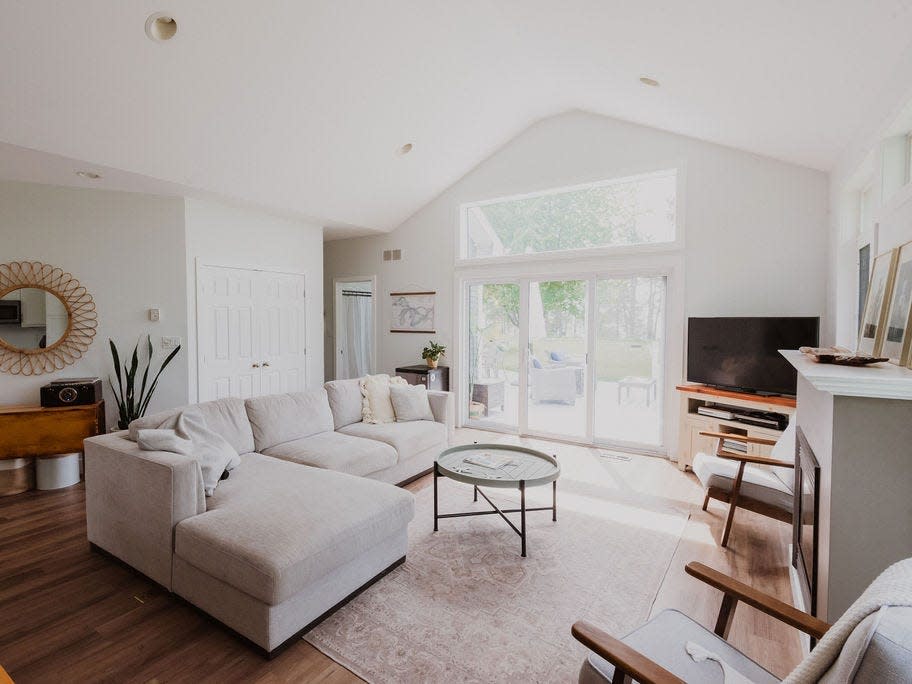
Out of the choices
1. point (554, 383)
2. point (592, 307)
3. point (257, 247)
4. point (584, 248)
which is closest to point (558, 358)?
point (554, 383)

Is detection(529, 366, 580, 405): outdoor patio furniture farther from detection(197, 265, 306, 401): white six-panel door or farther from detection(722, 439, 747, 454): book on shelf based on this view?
detection(197, 265, 306, 401): white six-panel door

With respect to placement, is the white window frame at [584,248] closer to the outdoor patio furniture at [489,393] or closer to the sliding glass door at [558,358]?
the sliding glass door at [558,358]

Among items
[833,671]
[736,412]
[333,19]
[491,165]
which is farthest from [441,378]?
[833,671]

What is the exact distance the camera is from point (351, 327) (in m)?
6.86

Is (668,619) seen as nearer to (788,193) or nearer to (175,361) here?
(788,193)

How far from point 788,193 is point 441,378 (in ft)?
12.6

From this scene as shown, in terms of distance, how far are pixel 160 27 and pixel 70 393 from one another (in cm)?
284

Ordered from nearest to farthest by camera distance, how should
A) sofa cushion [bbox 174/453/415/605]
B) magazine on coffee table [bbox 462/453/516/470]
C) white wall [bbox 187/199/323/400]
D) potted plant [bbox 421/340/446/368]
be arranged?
sofa cushion [bbox 174/453/415/605]
magazine on coffee table [bbox 462/453/516/470]
white wall [bbox 187/199/323/400]
potted plant [bbox 421/340/446/368]

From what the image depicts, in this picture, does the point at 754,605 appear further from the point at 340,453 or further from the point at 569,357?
the point at 569,357

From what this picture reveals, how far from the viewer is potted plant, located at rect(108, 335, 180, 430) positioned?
4031 millimetres

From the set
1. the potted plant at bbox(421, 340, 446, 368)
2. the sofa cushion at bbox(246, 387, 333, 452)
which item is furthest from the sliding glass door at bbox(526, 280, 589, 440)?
the sofa cushion at bbox(246, 387, 333, 452)

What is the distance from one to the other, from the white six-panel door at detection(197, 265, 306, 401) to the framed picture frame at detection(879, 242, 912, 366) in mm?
5018

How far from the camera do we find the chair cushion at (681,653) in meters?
1.28

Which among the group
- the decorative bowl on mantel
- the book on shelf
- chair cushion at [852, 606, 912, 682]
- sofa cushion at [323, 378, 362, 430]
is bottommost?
the book on shelf
